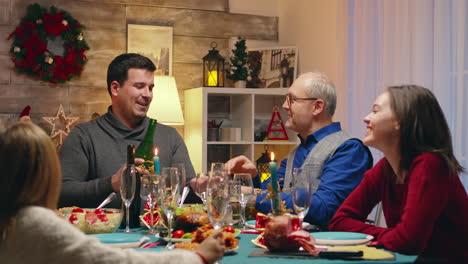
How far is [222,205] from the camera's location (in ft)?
5.67

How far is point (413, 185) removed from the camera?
1867mm

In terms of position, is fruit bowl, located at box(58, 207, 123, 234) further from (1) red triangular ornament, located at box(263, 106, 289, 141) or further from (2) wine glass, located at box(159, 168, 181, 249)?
(1) red triangular ornament, located at box(263, 106, 289, 141)

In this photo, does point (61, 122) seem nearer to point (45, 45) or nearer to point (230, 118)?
point (45, 45)

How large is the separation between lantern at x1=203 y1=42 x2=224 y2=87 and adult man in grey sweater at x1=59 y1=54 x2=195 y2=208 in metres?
1.48

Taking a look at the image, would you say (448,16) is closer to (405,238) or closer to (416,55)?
(416,55)

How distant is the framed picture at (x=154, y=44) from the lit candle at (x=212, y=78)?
33 centimetres

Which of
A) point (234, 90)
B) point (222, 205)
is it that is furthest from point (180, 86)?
point (222, 205)

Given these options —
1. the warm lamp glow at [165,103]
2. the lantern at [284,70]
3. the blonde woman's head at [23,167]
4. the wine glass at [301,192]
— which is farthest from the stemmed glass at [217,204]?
the lantern at [284,70]

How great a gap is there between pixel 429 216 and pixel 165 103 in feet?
9.75

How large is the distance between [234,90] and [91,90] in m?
1.15

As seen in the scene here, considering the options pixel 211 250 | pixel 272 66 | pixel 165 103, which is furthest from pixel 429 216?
pixel 272 66

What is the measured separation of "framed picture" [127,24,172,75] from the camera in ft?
15.8

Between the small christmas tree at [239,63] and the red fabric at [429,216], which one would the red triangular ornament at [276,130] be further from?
the red fabric at [429,216]

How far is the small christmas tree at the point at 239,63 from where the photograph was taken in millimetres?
4889
